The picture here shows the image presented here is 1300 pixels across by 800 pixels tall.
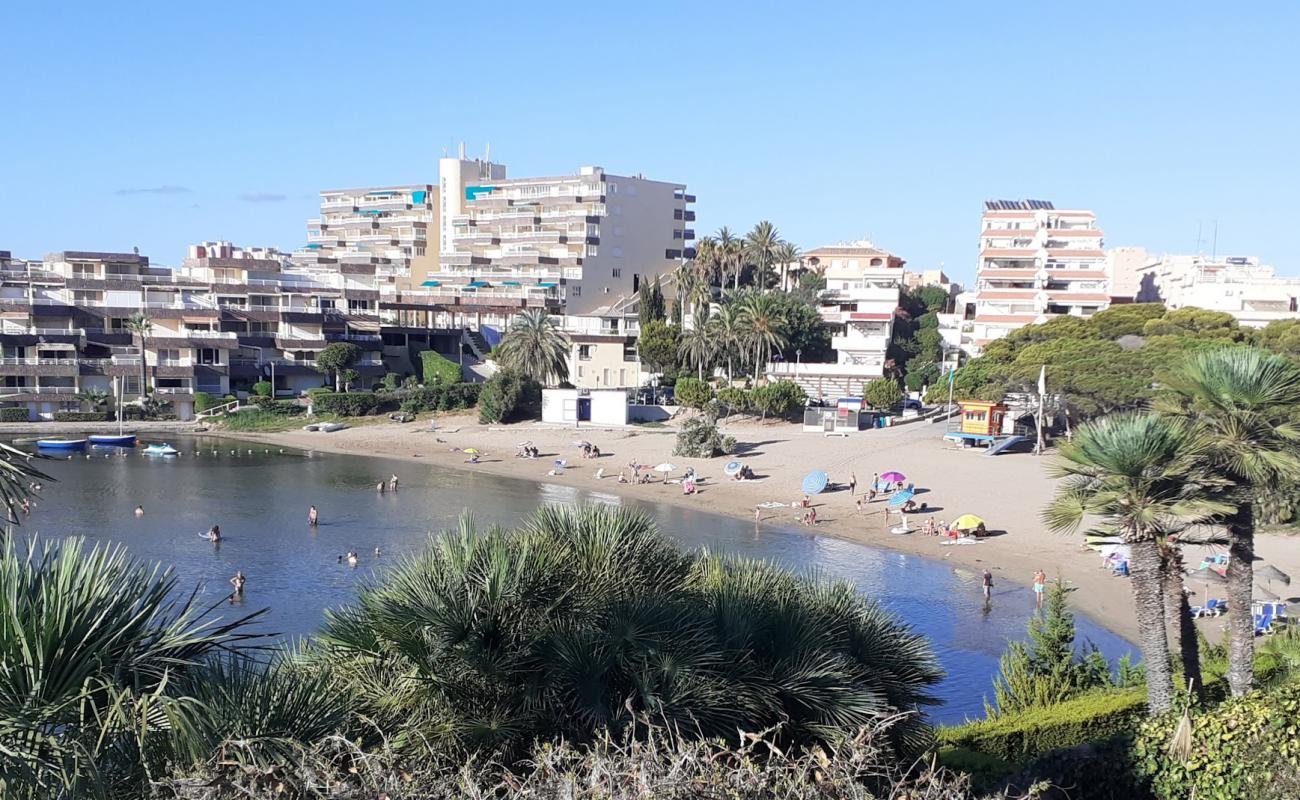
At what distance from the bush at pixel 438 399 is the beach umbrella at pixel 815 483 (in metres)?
29.3

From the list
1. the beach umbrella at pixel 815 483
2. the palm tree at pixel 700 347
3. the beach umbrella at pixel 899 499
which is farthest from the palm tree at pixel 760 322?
the beach umbrella at pixel 899 499

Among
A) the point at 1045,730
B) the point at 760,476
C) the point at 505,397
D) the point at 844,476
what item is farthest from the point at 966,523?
the point at 505,397

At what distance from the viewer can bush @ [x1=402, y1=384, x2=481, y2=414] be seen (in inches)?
2657

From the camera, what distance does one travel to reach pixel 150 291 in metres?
70.8

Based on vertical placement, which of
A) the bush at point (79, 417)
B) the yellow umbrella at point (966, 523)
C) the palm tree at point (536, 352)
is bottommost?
the yellow umbrella at point (966, 523)

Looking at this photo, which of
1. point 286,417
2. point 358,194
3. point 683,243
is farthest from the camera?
point 358,194

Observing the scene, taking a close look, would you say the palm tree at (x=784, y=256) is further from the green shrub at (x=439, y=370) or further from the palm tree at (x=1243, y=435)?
the palm tree at (x=1243, y=435)

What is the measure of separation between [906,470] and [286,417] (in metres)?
39.4

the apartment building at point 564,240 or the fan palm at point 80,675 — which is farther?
the apartment building at point 564,240

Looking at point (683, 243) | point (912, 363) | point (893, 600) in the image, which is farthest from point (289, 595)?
point (683, 243)

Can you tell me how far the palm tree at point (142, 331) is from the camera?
6612 cm

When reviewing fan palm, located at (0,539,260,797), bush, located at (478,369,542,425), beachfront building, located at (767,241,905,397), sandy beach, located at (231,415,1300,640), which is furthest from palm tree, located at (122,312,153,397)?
fan palm, located at (0,539,260,797)

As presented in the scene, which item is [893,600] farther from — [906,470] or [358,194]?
[358,194]

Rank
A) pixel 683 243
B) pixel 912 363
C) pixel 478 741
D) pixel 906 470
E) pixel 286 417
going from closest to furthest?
pixel 478 741, pixel 906 470, pixel 286 417, pixel 912 363, pixel 683 243
